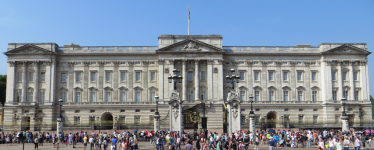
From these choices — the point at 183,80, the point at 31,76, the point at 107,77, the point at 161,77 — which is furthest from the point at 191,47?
the point at 31,76

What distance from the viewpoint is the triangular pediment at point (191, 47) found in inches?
2290

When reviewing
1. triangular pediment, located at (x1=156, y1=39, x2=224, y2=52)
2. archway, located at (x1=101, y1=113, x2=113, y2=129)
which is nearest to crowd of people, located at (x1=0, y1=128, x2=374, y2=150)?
archway, located at (x1=101, y1=113, x2=113, y2=129)

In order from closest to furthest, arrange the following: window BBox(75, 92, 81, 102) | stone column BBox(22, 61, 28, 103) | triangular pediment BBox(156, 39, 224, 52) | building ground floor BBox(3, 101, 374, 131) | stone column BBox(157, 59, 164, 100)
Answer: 1. building ground floor BBox(3, 101, 374, 131)
2. stone column BBox(157, 59, 164, 100)
3. stone column BBox(22, 61, 28, 103)
4. triangular pediment BBox(156, 39, 224, 52)
5. window BBox(75, 92, 81, 102)

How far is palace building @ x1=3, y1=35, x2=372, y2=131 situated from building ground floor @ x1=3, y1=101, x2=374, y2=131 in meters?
0.17

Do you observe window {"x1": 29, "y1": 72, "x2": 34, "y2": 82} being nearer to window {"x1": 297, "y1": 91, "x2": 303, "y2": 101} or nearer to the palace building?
the palace building

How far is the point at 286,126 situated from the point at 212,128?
1253 centimetres

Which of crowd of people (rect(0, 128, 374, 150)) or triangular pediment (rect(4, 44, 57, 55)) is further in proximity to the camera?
triangular pediment (rect(4, 44, 57, 55))

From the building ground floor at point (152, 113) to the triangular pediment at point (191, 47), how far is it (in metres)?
9.05

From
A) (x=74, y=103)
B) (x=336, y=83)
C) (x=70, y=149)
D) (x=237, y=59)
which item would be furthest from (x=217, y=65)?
(x=70, y=149)

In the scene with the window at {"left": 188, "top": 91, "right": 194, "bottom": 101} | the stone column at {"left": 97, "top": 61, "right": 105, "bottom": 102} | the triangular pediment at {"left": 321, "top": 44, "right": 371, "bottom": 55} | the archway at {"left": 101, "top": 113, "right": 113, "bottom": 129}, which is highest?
the triangular pediment at {"left": 321, "top": 44, "right": 371, "bottom": 55}

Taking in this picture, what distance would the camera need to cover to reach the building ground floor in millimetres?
55969

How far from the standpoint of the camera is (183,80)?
191 ft

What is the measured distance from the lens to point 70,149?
3206cm

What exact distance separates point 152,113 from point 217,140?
105 feet
